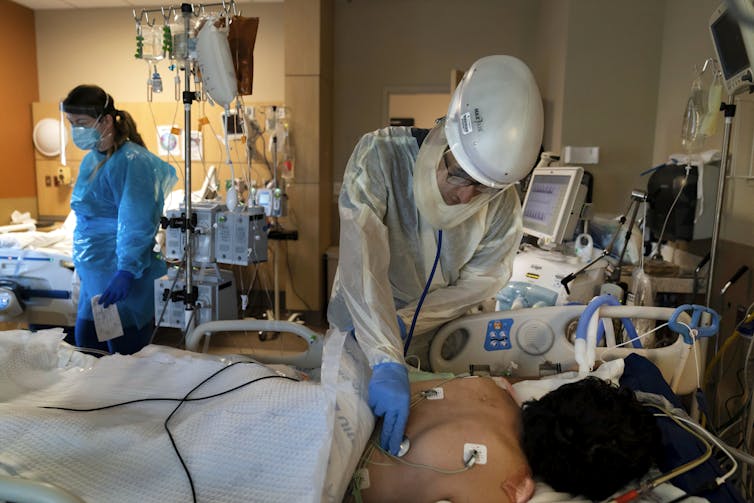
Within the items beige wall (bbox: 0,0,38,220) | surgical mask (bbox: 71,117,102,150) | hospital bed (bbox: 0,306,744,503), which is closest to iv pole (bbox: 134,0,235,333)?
surgical mask (bbox: 71,117,102,150)

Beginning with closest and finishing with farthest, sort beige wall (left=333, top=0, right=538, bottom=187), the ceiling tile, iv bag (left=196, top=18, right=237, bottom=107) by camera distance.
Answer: iv bag (left=196, top=18, right=237, bottom=107) → beige wall (left=333, top=0, right=538, bottom=187) → the ceiling tile

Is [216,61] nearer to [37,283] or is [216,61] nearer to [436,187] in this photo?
[436,187]

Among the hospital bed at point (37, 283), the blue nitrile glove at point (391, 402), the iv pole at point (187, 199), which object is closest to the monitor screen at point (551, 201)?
the blue nitrile glove at point (391, 402)

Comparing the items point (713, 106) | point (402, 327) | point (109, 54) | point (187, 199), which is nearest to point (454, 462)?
point (402, 327)

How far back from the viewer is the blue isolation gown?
2.14m

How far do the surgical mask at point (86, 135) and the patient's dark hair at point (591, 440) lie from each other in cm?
203

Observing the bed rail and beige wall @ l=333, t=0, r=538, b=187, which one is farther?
beige wall @ l=333, t=0, r=538, b=187

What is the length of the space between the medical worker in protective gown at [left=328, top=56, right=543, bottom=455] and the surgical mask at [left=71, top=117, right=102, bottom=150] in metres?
1.34

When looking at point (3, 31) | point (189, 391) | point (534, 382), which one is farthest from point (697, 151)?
point (3, 31)

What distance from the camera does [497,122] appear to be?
1154 millimetres

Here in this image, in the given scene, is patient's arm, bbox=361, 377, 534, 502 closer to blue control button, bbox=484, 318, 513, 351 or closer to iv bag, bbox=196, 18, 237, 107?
blue control button, bbox=484, 318, 513, 351

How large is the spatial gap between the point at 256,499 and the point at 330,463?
164mm

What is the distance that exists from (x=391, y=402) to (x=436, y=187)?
556 mm

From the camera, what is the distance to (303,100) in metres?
4.43
